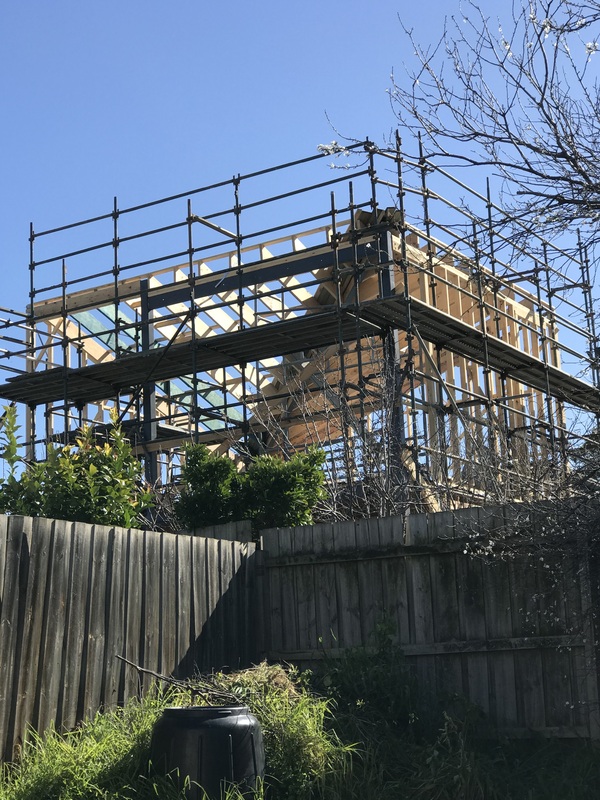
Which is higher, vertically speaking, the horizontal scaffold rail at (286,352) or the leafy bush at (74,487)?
the horizontal scaffold rail at (286,352)

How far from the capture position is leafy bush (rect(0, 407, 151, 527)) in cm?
1020

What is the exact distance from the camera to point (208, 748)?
23.2 ft

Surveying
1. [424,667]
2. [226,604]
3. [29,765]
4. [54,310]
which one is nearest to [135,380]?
[54,310]

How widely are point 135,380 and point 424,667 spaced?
39.9 feet

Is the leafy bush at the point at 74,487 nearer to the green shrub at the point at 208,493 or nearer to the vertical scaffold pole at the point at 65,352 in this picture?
the green shrub at the point at 208,493

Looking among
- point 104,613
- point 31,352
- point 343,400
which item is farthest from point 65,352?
point 104,613

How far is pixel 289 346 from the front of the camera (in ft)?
61.7

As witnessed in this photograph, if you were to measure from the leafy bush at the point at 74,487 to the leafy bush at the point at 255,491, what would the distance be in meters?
1.55

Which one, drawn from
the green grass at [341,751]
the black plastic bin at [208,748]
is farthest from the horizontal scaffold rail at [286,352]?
the black plastic bin at [208,748]

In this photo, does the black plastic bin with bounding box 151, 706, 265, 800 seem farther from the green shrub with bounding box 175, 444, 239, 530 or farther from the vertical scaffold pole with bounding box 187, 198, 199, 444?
the vertical scaffold pole with bounding box 187, 198, 199, 444

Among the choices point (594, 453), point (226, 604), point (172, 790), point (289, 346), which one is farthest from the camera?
point (289, 346)

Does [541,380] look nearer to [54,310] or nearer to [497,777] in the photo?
[54,310]

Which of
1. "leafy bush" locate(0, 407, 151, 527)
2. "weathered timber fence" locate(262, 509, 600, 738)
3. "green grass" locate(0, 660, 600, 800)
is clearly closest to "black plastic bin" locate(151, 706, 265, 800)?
"green grass" locate(0, 660, 600, 800)

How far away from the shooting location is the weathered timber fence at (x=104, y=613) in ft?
25.6
